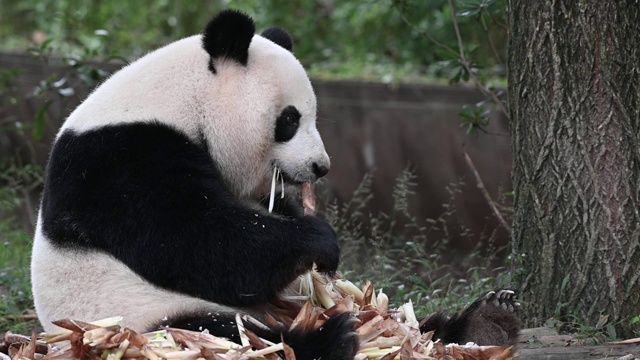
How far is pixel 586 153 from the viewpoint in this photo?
438 centimetres

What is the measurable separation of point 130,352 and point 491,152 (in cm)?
578

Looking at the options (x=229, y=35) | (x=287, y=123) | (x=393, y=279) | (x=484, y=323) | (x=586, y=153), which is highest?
(x=229, y=35)

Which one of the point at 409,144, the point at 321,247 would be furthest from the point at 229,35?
the point at 409,144

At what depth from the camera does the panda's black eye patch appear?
4000 millimetres

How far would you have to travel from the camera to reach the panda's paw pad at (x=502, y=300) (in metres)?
4.01

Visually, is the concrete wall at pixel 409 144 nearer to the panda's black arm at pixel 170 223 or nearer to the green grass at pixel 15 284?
the green grass at pixel 15 284

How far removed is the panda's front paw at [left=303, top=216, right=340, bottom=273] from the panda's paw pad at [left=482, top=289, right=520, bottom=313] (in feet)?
2.46

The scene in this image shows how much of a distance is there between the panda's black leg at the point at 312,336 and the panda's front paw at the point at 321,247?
11.9 inches

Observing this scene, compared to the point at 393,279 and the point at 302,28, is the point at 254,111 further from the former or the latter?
the point at 302,28

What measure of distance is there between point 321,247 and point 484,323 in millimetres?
843

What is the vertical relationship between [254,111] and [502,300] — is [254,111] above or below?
above

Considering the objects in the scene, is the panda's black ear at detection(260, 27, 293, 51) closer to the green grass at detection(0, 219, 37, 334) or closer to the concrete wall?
the green grass at detection(0, 219, 37, 334)

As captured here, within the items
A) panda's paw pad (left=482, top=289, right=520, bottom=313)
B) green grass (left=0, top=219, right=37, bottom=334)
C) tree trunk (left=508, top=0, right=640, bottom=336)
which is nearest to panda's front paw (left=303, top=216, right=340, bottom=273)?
panda's paw pad (left=482, top=289, right=520, bottom=313)

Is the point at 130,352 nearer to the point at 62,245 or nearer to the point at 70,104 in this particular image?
the point at 62,245
